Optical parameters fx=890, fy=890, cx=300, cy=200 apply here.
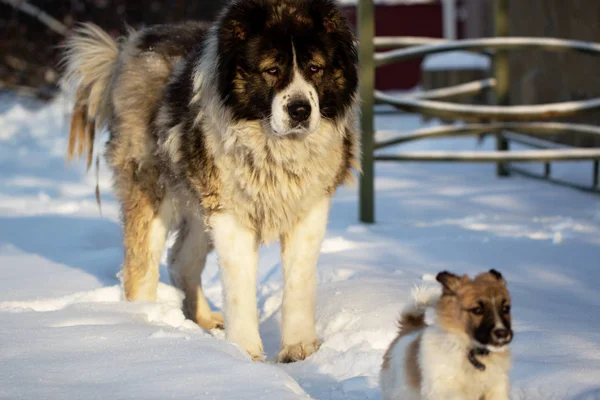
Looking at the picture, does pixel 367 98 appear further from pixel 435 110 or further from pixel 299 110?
pixel 299 110

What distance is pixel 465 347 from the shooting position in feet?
10.5

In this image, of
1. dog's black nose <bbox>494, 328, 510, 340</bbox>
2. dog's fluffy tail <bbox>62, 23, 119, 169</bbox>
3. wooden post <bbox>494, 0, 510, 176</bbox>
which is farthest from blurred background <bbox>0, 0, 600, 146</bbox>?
dog's black nose <bbox>494, 328, 510, 340</bbox>

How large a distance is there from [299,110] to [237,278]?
0.98m

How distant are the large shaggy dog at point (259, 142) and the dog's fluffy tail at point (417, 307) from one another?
1.14 meters

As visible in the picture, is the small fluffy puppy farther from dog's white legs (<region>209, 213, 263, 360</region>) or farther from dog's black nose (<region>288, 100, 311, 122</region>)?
dog's white legs (<region>209, 213, 263, 360</region>)

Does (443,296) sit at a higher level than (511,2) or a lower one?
lower

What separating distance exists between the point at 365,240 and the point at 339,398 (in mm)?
3091

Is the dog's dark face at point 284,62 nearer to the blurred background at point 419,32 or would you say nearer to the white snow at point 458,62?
the blurred background at point 419,32

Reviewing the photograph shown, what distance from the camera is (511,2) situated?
13.1m

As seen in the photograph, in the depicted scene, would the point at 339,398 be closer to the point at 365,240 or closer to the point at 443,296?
the point at 443,296

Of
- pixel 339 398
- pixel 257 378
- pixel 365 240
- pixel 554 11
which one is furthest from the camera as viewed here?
pixel 554 11

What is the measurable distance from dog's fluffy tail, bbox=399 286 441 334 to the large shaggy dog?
1139mm

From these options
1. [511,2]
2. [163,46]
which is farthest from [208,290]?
[511,2]

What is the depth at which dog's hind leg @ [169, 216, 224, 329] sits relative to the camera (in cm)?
575
